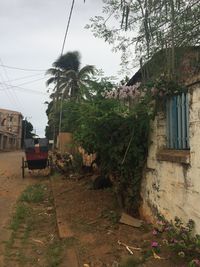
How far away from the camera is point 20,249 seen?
591 cm

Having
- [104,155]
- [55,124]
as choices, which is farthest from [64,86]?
[104,155]

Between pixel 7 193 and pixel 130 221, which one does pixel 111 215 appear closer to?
pixel 130 221

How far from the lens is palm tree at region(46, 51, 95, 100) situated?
34844 millimetres

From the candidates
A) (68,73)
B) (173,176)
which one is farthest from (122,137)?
(68,73)

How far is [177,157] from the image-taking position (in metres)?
5.35

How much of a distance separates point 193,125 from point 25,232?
3977 mm

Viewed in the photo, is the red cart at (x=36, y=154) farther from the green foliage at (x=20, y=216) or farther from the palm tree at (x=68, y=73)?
the palm tree at (x=68, y=73)

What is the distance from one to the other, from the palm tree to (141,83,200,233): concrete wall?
2822 centimetres

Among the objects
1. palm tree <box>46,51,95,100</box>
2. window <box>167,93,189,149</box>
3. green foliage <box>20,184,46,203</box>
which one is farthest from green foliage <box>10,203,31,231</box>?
palm tree <box>46,51,95,100</box>

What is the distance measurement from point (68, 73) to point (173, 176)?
30.2 meters

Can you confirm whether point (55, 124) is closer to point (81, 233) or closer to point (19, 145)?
point (81, 233)

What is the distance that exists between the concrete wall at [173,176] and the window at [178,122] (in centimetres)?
15

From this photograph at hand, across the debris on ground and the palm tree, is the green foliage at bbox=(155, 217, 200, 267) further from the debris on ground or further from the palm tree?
the palm tree

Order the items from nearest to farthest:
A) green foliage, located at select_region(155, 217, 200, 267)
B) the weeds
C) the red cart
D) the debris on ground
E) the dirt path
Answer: green foliage, located at select_region(155, 217, 200, 267) < the debris on ground < the weeds < the dirt path < the red cart
